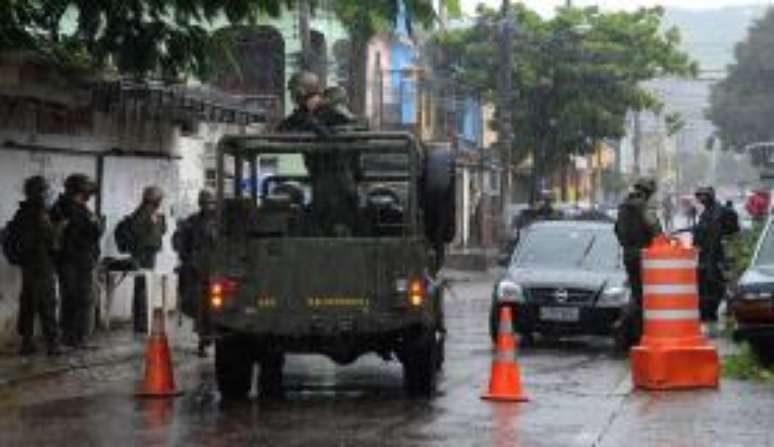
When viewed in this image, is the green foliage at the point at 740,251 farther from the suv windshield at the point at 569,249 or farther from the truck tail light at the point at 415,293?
the truck tail light at the point at 415,293

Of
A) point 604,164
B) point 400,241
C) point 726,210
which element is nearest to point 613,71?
point 726,210

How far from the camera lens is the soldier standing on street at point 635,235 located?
18547 millimetres

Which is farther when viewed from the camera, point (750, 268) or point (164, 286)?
point (164, 286)

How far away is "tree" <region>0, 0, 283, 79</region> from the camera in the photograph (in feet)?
35.3

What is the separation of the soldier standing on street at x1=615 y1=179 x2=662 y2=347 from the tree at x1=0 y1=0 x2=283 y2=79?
8.37 metres

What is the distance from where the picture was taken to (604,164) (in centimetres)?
9944

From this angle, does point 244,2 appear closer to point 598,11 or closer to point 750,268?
point 750,268

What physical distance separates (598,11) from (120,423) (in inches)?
1792

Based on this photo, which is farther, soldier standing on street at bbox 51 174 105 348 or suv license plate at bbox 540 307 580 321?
suv license plate at bbox 540 307 580 321

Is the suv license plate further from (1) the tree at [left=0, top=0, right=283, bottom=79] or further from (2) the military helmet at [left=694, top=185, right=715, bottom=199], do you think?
(1) the tree at [left=0, top=0, right=283, bottom=79]

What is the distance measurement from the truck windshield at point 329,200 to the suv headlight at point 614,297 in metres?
5.26

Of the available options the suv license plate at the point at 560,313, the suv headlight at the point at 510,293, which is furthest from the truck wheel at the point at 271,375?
the suv license plate at the point at 560,313

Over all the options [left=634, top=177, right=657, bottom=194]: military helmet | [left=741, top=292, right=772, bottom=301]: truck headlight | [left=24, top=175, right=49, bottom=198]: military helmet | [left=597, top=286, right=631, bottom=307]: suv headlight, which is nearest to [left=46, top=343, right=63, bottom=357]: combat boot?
[left=24, top=175, right=49, bottom=198]: military helmet

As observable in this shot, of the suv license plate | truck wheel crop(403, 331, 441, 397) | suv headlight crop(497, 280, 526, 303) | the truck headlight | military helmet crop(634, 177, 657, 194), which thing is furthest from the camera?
suv headlight crop(497, 280, 526, 303)
